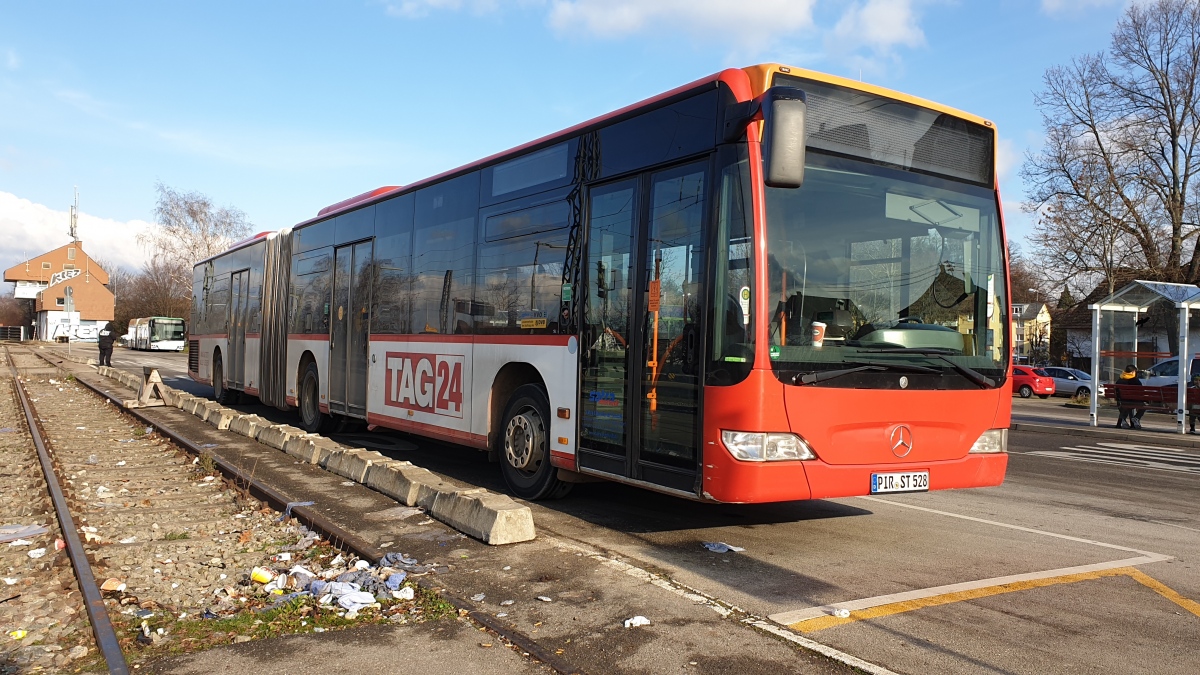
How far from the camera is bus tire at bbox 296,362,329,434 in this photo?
13320 millimetres

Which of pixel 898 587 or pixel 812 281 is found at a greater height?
pixel 812 281

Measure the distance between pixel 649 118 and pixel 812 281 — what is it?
74.0 inches

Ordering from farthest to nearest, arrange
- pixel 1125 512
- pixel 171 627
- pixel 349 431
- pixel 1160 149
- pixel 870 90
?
pixel 1160 149 → pixel 349 431 → pixel 1125 512 → pixel 870 90 → pixel 171 627

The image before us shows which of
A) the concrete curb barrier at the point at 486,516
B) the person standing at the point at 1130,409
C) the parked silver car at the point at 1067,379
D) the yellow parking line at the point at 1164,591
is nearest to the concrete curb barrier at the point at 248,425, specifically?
the concrete curb barrier at the point at 486,516

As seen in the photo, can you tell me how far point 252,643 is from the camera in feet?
14.4

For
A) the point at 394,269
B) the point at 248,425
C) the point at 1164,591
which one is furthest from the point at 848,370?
the point at 248,425

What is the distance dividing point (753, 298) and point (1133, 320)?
61.7 feet

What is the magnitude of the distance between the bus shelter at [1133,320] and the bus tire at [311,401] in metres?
16.4

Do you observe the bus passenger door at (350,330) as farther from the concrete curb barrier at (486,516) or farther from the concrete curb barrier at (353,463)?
the concrete curb barrier at (486,516)

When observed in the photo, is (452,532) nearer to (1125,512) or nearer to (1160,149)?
(1125,512)

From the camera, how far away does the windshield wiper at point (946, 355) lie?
20.1ft

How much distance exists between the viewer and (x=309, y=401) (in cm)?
1365

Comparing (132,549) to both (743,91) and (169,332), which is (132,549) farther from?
(169,332)

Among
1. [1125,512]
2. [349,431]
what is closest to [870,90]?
[1125,512]
